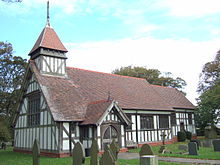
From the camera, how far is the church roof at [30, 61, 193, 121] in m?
20.2

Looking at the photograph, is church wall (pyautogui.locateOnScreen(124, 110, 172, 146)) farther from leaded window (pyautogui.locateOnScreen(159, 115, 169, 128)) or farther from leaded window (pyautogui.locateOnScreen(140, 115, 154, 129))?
leaded window (pyautogui.locateOnScreen(159, 115, 169, 128))

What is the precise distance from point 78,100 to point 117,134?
483cm

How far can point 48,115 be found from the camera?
20.1 meters

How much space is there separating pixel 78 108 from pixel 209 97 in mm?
18951

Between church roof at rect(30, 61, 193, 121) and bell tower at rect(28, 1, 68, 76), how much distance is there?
666mm

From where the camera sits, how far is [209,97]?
30906 millimetres

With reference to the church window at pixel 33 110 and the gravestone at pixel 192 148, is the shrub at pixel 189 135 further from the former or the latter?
the church window at pixel 33 110

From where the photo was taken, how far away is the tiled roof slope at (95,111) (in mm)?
19109

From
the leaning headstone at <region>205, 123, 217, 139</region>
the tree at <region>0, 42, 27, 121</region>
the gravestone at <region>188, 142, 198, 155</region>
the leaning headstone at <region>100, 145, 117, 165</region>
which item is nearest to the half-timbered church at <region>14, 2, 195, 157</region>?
the leaning headstone at <region>205, 123, 217, 139</region>

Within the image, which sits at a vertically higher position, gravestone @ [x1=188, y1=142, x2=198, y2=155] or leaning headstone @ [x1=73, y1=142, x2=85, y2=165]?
leaning headstone @ [x1=73, y1=142, x2=85, y2=165]

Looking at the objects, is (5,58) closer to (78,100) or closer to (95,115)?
(78,100)

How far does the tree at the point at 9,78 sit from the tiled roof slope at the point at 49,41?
1945cm

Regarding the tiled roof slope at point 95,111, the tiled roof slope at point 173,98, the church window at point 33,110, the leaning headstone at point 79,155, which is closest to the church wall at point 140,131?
the tiled roof slope at point 95,111

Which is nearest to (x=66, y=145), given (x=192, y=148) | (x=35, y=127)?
(x=35, y=127)
